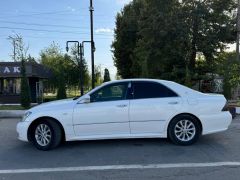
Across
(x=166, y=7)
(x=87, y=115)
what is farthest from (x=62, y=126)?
(x=166, y=7)

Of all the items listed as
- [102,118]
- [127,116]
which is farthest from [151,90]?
[102,118]

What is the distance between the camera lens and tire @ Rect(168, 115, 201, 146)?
7.00 metres

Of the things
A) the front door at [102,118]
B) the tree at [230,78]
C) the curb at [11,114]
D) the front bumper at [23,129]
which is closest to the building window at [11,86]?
the curb at [11,114]

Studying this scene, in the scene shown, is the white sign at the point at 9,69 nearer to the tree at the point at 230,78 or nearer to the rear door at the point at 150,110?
Answer: the tree at the point at 230,78

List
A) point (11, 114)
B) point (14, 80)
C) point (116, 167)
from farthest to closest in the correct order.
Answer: point (14, 80) < point (11, 114) < point (116, 167)

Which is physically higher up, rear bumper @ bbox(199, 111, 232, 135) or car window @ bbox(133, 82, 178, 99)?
car window @ bbox(133, 82, 178, 99)

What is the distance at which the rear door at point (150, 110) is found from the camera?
689 cm

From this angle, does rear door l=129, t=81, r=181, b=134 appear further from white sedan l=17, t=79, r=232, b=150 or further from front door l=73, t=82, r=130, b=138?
front door l=73, t=82, r=130, b=138

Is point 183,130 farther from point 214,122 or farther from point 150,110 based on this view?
point 150,110

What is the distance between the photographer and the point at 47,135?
22.8 ft

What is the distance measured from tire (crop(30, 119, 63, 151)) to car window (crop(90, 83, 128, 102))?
41.7 inches

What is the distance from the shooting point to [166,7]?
2388 cm

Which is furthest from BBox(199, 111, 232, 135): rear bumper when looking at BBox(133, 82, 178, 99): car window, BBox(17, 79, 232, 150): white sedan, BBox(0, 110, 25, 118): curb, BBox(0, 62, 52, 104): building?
BBox(0, 62, 52, 104): building

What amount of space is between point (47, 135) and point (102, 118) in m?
1.31
